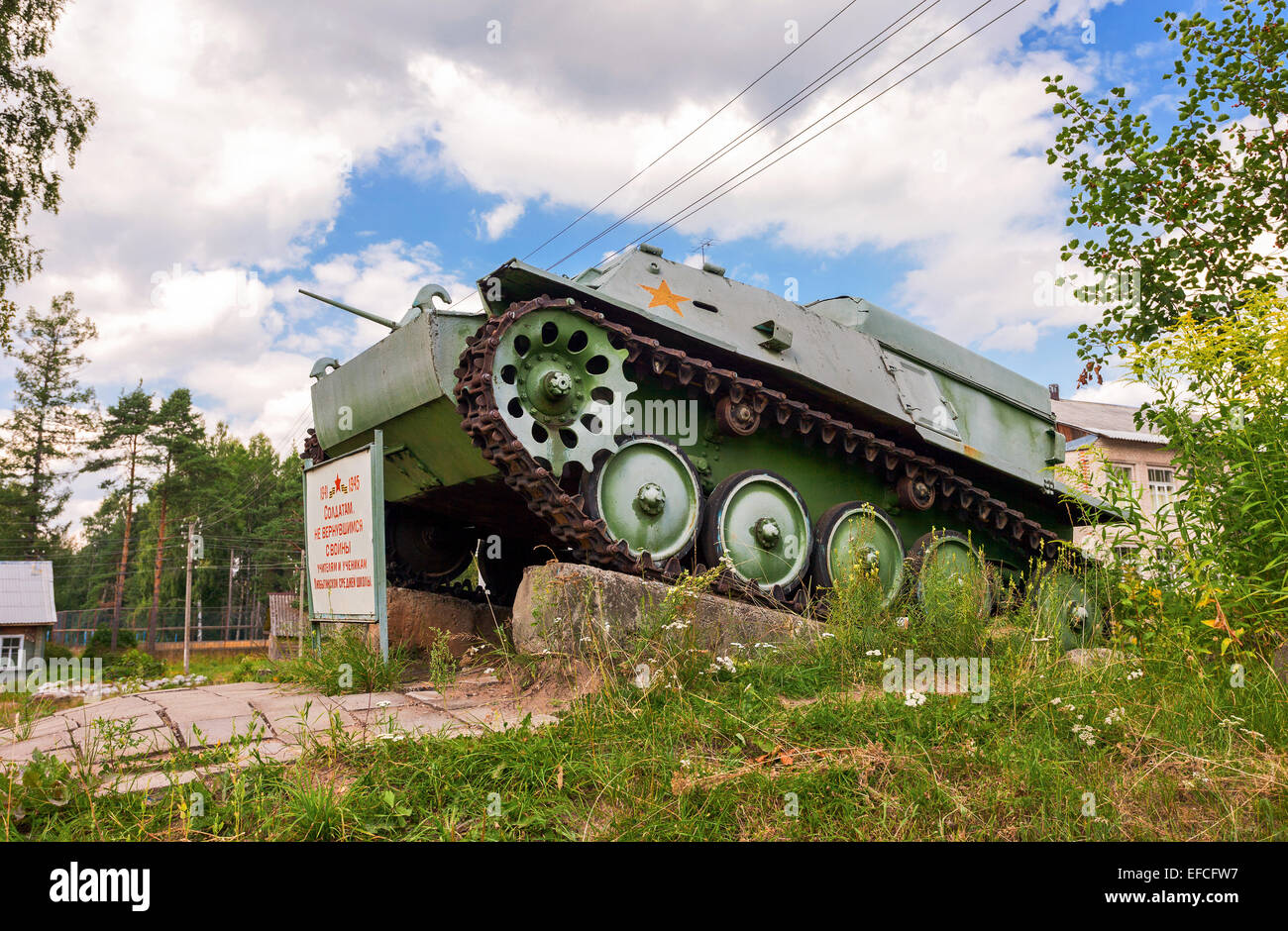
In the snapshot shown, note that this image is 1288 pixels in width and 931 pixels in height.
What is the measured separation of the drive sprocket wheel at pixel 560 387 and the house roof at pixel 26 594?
33353 millimetres

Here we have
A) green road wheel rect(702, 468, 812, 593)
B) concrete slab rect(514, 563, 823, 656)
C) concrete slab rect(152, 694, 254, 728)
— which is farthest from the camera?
green road wheel rect(702, 468, 812, 593)

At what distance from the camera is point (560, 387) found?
6480mm

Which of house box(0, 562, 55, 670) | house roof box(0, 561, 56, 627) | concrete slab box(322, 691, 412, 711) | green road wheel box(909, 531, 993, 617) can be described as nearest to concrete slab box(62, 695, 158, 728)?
concrete slab box(322, 691, 412, 711)

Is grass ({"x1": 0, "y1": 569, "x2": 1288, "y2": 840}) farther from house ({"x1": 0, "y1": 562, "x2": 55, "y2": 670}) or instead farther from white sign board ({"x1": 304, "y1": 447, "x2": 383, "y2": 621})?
house ({"x1": 0, "y1": 562, "x2": 55, "y2": 670})

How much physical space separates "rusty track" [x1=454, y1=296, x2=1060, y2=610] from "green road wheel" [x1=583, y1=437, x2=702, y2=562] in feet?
0.80

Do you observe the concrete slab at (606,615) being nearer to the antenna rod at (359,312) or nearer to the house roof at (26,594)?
the antenna rod at (359,312)

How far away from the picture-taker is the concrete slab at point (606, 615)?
554 cm

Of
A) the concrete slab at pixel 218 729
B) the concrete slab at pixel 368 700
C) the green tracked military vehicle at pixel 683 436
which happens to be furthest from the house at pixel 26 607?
the concrete slab at pixel 218 729

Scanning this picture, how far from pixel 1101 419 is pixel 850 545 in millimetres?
26276

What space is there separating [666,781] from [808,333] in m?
5.66

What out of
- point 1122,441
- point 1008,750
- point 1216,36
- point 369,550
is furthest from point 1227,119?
point 1122,441

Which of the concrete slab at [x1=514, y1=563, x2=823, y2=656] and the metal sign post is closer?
the concrete slab at [x1=514, y1=563, x2=823, y2=656]

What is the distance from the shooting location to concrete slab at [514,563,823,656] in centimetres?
554

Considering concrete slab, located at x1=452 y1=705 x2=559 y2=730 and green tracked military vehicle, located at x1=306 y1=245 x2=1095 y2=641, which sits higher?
green tracked military vehicle, located at x1=306 y1=245 x2=1095 y2=641
